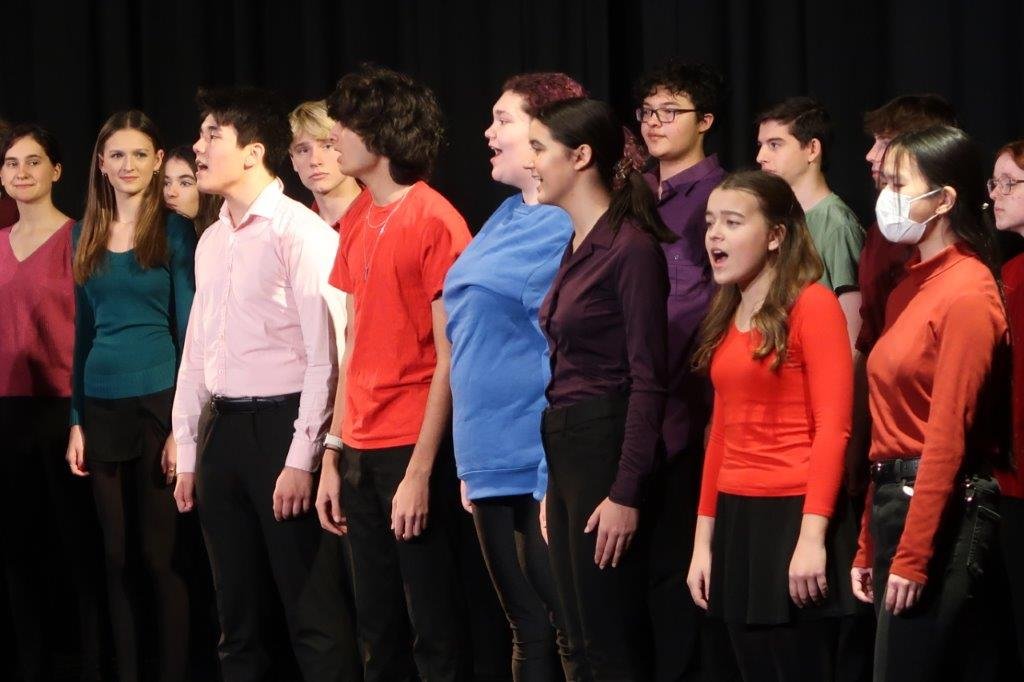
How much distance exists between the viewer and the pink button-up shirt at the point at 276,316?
128 inches

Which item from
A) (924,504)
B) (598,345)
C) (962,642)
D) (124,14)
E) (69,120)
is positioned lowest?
(962,642)

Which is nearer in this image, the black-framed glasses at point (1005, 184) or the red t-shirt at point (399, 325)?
the red t-shirt at point (399, 325)

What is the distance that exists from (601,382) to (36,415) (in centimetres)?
233

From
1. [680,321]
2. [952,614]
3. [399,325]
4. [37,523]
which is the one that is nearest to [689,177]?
[680,321]

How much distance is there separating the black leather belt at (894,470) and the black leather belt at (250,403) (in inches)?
54.9

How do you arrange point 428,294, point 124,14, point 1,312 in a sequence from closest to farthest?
point 428,294, point 1,312, point 124,14

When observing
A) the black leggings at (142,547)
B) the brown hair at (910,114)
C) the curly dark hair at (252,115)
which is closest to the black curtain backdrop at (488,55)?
the brown hair at (910,114)

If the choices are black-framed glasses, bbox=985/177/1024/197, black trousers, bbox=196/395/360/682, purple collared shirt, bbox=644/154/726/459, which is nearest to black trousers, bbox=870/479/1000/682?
purple collared shirt, bbox=644/154/726/459

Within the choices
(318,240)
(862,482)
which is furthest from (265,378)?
(862,482)

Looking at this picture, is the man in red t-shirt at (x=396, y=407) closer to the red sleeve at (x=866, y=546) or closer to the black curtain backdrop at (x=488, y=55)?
the red sleeve at (x=866, y=546)

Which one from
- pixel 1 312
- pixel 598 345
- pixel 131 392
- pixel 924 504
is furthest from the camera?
pixel 1 312

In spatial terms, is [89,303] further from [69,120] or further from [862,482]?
[862,482]

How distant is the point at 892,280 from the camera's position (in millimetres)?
3209

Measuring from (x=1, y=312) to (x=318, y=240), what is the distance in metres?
1.54
